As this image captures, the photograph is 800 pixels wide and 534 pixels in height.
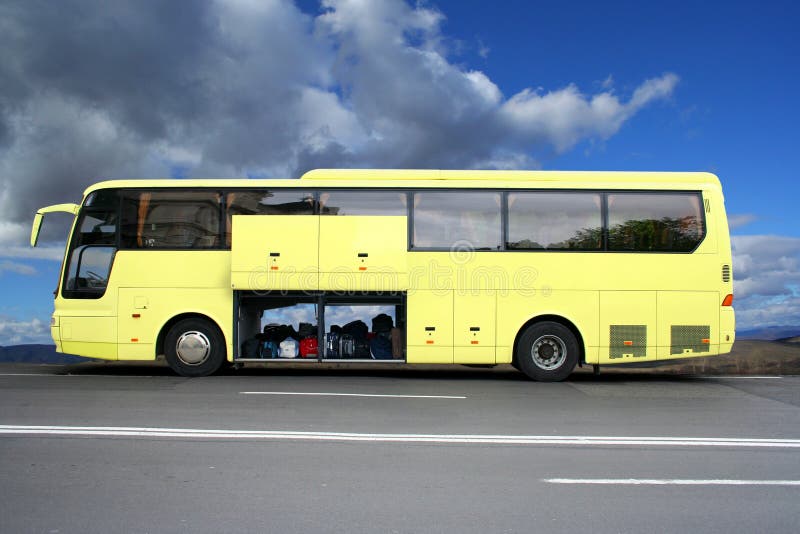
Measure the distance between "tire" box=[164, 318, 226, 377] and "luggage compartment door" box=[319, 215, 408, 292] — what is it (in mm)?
2340

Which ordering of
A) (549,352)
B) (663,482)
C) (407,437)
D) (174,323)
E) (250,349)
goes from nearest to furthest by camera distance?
(663,482), (407,437), (549,352), (250,349), (174,323)

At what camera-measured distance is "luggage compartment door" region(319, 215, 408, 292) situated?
1238cm

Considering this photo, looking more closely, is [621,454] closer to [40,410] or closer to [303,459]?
[303,459]

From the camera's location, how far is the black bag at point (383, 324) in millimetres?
12805

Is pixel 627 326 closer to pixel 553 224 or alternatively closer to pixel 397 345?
pixel 553 224

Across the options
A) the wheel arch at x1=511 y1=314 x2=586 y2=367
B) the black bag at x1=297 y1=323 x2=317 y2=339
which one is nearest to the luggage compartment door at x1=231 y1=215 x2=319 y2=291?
the black bag at x1=297 y1=323 x2=317 y2=339

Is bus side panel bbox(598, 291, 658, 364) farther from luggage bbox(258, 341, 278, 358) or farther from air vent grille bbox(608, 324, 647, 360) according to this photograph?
luggage bbox(258, 341, 278, 358)

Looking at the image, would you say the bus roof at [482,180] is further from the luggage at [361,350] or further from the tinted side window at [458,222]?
the luggage at [361,350]

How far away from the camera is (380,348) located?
12.7 metres

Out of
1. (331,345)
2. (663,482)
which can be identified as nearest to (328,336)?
(331,345)

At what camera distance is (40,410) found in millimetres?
8852

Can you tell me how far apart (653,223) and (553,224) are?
184 centimetres

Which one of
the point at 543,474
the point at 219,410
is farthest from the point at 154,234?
the point at 543,474

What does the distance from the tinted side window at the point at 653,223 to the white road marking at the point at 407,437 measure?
5.43 m
